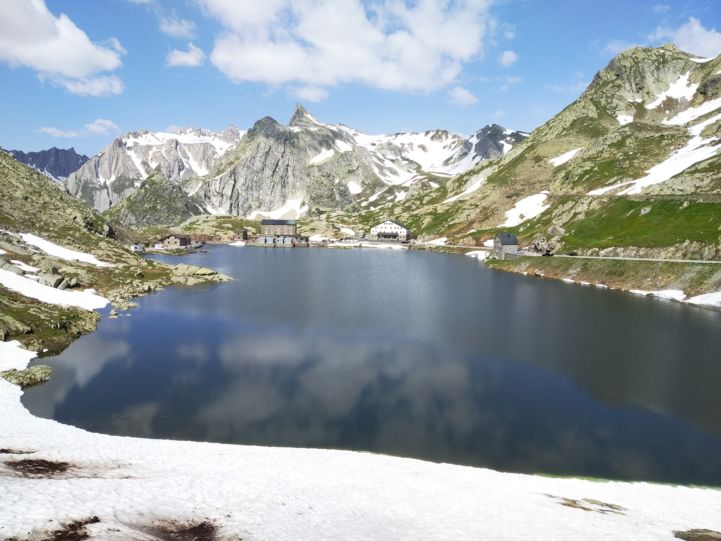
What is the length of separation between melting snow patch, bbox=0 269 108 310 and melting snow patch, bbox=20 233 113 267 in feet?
101

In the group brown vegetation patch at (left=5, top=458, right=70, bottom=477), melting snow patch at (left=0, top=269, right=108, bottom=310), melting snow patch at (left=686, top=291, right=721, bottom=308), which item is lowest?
brown vegetation patch at (left=5, top=458, right=70, bottom=477)

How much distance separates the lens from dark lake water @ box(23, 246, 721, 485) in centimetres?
3525

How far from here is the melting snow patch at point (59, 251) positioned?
350 feet

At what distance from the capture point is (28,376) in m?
45.1

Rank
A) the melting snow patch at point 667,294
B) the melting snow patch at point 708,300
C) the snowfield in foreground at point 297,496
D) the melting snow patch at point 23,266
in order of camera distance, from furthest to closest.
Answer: the melting snow patch at point 667,294
the melting snow patch at point 708,300
the melting snow patch at point 23,266
the snowfield in foreground at point 297,496

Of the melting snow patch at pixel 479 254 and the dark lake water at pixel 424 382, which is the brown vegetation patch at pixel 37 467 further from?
the melting snow patch at pixel 479 254

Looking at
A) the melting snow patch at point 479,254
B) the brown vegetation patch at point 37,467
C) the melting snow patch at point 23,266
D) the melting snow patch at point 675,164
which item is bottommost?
the brown vegetation patch at point 37,467

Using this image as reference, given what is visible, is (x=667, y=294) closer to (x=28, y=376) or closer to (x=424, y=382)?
(x=424, y=382)

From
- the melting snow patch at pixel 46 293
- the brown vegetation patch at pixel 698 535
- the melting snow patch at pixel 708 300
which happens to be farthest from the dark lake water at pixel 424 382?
the melting snow patch at pixel 46 293

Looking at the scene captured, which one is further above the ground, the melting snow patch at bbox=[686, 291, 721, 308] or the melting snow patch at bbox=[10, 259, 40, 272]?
the melting snow patch at bbox=[686, 291, 721, 308]

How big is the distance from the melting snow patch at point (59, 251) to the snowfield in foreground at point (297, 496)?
86.2 m

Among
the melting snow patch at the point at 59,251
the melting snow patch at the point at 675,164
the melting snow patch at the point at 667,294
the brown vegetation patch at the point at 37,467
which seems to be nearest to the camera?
the brown vegetation patch at the point at 37,467

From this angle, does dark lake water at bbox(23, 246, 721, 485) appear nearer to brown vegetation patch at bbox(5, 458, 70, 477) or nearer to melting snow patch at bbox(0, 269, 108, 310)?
melting snow patch at bbox(0, 269, 108, 310)

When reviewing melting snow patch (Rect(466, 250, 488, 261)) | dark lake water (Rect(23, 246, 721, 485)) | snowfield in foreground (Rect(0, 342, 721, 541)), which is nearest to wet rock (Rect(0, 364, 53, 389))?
dark lake water (Rect(23, 246, 721, 485))
